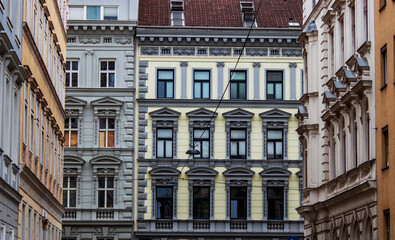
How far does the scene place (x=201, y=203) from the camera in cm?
5106

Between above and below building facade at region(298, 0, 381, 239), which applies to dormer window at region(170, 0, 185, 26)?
above

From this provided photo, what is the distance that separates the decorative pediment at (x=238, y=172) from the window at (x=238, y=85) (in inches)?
170

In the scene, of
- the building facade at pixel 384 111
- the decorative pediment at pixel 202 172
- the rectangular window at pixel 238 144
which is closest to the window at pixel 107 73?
the decorative pediment at pixel 202 172

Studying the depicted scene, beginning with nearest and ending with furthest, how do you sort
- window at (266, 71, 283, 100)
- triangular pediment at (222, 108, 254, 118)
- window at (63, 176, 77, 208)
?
window at (63, 176, 77, 208) < triangular pediment at (222, 108, 254, 118) < window at (266, 71, 283, 100)

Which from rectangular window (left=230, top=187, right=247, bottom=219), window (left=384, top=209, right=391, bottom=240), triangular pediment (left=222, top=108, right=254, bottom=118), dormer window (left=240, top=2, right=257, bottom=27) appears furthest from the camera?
dormer window (left=240, top=2, right=257, bottom=27)

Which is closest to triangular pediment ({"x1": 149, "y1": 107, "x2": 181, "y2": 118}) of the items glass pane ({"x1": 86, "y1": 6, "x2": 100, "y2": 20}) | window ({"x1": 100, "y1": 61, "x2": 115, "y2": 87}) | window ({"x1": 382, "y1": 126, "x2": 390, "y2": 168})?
window ({"x1": 100, "y1": 61, "x2": 115, "y2": 87})

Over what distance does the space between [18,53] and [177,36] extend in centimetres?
2728

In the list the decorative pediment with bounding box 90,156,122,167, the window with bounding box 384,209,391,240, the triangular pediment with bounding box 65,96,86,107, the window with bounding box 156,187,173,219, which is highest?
the triangular pediment with bounding box 65,96,86,107

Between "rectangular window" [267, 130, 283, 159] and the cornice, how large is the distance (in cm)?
162

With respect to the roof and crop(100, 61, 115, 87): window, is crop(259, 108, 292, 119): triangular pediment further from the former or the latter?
crop(100, 61, 115, 87): window

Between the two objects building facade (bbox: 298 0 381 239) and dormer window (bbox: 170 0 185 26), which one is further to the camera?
dormer window (bbox: 170 0 185 26)

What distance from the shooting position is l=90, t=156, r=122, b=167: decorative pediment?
50.5 metres

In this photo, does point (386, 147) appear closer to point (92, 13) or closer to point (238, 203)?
point (238, 203)

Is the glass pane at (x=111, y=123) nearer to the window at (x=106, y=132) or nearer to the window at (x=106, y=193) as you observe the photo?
the window at (x=106, y=132)
